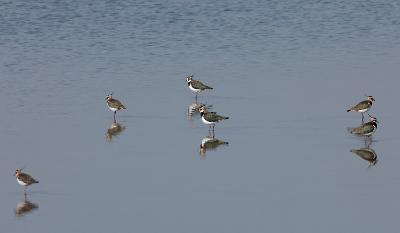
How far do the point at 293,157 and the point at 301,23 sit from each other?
22.9m

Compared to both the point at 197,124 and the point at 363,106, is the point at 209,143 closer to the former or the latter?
the point at 197,124

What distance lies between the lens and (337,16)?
5116 centimetres

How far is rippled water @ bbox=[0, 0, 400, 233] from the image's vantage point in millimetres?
23000

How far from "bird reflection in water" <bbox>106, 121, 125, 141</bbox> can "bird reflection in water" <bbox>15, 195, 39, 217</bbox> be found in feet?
17.5

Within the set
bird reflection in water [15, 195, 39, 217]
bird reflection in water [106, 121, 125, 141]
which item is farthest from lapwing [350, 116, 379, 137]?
bird reflection in water [15, 195, 39, 217]

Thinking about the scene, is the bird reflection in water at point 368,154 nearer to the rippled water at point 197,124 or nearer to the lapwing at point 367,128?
the rippled water at point 197,124

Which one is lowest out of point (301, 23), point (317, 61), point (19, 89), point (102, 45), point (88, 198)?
point (88, 198)

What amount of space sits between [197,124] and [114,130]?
2.44 metres

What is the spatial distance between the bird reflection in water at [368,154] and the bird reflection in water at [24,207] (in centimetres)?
786

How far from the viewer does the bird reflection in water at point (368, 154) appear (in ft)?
87.4

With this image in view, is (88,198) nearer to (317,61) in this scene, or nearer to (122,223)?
(122,223)

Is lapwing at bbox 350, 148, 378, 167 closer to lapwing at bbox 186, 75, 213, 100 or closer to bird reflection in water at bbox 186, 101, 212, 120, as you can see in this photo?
bird reflection in water at bbox 186, 101, 212, 120

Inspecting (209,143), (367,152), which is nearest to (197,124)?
(209,143)

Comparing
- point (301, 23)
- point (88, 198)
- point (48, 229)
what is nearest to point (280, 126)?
point (88, 198)
